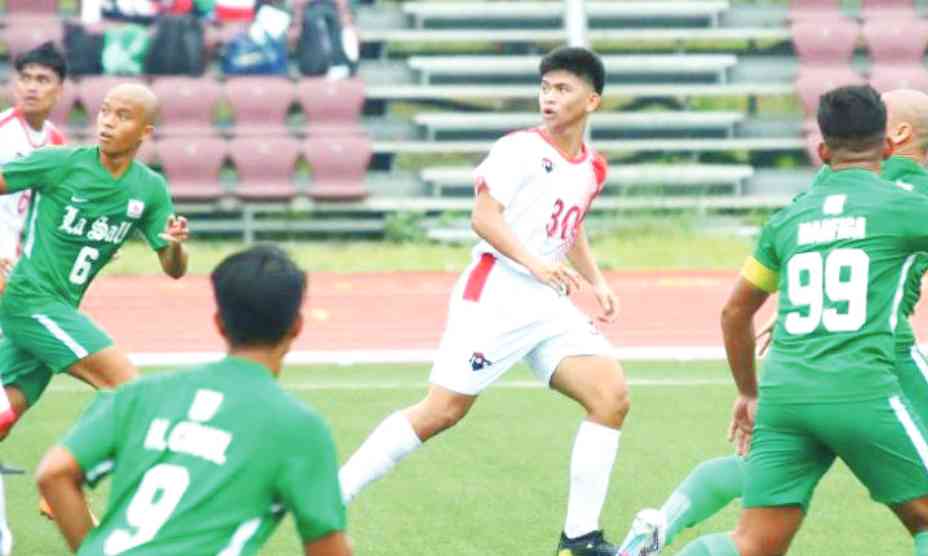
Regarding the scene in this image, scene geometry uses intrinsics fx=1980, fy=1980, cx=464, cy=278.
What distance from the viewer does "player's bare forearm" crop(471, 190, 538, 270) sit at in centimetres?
759

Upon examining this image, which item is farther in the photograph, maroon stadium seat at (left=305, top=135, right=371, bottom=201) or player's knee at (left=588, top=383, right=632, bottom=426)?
maroon stadium seat at (left=305, top=135, right=371, bottom=201)

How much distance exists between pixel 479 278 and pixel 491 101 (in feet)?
51.0

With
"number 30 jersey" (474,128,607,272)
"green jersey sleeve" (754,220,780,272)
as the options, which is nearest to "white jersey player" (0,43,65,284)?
"number 30 jersey" (474,128,607,272)

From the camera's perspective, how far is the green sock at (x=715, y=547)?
19.5 ft

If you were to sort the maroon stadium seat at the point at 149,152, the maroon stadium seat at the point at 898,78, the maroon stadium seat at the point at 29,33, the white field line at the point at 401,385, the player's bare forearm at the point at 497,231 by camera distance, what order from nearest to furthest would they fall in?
the player's bare forearm at the point at 497,231 < the white field line at the point at 401,385 < the maroon stadium seat at the point at 149,152 < the maroon stadium seat at the point at 29,33 < the maroon stadium seat at the point at 898,78

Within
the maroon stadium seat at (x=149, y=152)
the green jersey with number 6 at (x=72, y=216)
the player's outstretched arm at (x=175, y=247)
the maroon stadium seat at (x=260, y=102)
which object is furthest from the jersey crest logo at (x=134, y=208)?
the maroon stadium seat at (x=260, y=102)

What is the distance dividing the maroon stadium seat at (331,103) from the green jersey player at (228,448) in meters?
17.2

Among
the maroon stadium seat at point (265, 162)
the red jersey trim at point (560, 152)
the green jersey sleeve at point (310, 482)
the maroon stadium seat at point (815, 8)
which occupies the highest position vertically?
the red jersey trim at point (560, 152)

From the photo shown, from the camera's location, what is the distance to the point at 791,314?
5.94 m

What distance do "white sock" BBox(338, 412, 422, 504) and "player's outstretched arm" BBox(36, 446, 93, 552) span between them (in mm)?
3165

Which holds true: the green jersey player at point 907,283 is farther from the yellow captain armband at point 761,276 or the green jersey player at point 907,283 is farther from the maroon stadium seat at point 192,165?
the maroon stadium seat at point 192,165

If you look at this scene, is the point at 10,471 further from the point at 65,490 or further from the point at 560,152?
the point at 65,490

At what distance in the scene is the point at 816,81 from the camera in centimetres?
2244

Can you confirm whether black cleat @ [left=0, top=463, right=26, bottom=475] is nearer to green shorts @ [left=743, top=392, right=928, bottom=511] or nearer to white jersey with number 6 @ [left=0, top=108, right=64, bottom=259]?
white jersey with number 6 @ [left=0, top=108, right=64, bottom=259]
